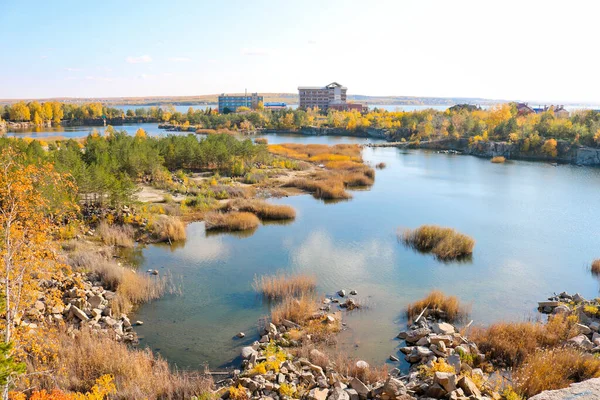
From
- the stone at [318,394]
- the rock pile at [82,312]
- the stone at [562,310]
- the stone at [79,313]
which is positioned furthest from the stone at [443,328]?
the stone at [79,313]

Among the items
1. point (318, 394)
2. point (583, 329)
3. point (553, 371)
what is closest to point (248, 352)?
point (318, 394)

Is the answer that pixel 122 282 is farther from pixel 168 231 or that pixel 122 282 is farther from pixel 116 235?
pixel 168 231

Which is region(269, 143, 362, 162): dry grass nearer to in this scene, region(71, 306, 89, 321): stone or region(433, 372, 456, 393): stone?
region(71, 306, 89, 321): stone

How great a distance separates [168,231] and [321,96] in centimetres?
14268

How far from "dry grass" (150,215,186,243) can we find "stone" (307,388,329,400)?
14115 mm

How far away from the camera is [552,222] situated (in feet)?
88.9

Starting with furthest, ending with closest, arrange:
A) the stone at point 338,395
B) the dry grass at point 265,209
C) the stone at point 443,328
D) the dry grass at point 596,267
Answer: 1. the dry grass at point 265,209
2. the dry grass at point 596,267
3. the stone at point 443,328
4. the stone at point 338,395

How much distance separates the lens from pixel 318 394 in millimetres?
9078

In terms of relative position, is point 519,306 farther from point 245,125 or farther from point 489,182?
point 245,125

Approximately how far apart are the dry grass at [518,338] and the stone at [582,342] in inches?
11.5

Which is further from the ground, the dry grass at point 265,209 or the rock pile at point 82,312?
the dry grass at point 265,209

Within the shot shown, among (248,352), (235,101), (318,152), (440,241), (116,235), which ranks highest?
(235,101)

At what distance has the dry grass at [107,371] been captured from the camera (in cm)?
925

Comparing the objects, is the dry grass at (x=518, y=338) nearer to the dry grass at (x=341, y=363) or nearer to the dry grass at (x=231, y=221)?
the dry grass at (x=341, y=363)
